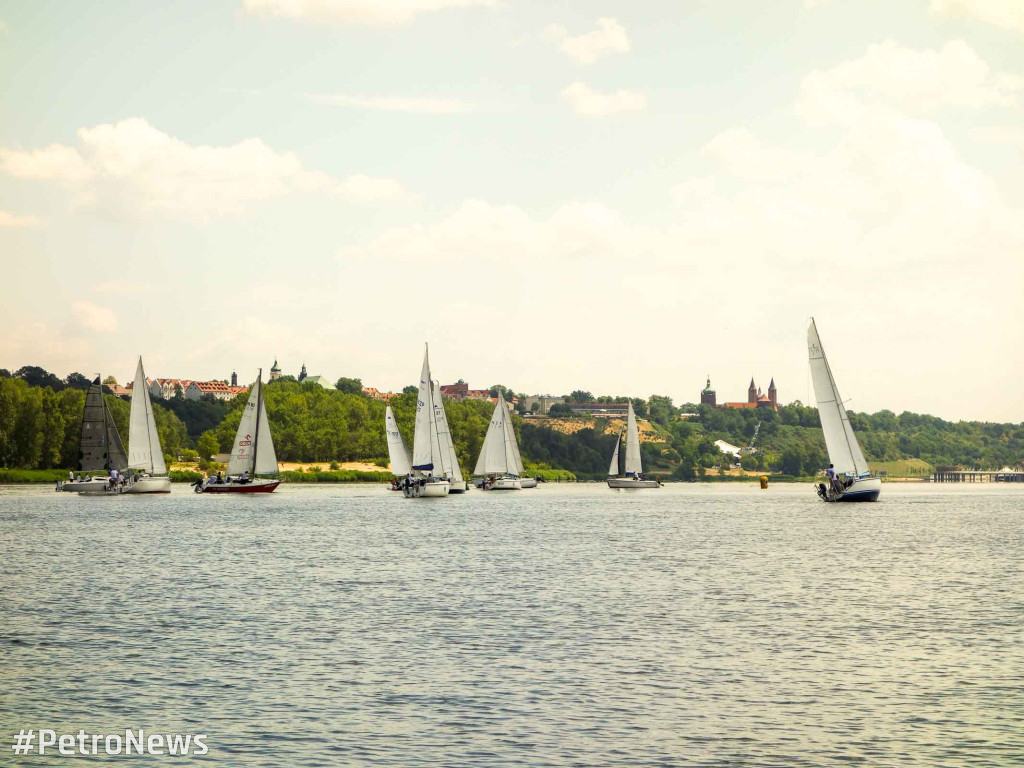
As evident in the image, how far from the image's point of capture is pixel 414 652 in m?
31.2

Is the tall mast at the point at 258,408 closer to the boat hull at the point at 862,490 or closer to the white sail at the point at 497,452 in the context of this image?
the white sail at the point at 497,452

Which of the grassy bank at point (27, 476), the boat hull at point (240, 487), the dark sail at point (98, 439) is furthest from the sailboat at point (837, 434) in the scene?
the grassy bank at point (27, 476)

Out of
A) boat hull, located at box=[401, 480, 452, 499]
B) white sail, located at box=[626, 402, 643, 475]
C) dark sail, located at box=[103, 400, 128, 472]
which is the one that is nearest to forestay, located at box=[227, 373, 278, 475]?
dark sail, located at box=[103, 400, 128, 472]

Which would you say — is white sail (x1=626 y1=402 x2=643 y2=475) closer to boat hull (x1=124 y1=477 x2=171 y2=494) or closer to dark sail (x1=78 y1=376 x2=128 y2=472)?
boat hull (x1=124 y1=477 x2=171 y2=494)

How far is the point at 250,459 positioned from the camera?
136 metres

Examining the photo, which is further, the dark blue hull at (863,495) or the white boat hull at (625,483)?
the white boat hull at (625,483)

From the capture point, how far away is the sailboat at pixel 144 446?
432ft

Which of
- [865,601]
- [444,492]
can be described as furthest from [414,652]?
[444,492]

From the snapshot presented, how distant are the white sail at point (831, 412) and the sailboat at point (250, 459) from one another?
59.9 meters

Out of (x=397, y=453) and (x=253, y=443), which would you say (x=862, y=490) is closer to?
(x=397, y=453)

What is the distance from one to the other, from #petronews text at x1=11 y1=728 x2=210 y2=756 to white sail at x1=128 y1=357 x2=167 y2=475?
11192 centimetres

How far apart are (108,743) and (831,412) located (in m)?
94.8

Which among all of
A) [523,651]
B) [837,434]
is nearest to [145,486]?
[837,434]

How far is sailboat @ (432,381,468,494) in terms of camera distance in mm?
126688
